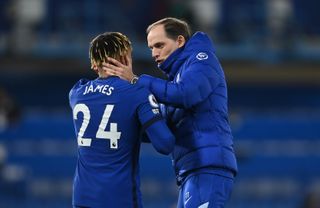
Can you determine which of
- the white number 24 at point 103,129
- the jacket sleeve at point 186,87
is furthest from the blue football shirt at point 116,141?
the jacket sleeve at point 186,87

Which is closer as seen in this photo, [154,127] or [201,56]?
[154,127]

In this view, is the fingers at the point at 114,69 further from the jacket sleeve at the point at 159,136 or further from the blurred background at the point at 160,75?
the blurred background at the point at 160,75

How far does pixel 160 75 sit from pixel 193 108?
1035 centimetres

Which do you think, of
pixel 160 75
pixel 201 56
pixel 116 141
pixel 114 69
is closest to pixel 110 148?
pixel 116 141

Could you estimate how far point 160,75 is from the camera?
52.9 feet

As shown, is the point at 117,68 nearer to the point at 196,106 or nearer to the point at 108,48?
the point at 108,48

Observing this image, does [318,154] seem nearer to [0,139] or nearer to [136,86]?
[0,139]

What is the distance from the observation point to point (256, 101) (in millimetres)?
17984

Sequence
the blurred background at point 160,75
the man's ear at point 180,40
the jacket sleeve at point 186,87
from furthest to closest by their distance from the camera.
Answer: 1. the blurred background at point 160,75
2. the man's ear at point 180,40
3. the jacket sleeve at point 186,87

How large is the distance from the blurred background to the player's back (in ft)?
24.8

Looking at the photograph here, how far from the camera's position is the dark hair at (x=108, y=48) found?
5.52 metres

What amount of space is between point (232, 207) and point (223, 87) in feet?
29.0

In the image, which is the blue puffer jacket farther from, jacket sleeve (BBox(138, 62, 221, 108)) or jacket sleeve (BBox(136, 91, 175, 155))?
jacket sleeve (BBox(136, 91, 175, 155))

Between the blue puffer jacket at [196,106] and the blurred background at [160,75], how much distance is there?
280 inches
